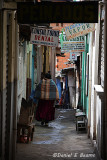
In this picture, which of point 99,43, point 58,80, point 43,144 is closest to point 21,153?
point 43,144

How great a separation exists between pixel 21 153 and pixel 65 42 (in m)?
6.23

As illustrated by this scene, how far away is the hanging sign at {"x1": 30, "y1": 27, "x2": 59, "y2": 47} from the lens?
11242mm

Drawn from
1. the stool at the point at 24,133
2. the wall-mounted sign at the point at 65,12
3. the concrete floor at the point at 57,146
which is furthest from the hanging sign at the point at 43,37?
the wall-mounted sign at the point at 65,12

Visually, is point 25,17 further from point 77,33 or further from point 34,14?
point 77,33

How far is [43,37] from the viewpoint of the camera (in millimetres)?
11289

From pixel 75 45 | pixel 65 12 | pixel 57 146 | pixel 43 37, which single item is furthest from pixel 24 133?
pixel 65 12

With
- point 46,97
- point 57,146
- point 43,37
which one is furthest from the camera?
point 46,97

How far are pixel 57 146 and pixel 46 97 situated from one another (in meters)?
3.67

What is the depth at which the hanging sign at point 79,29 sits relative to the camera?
10.3 meters

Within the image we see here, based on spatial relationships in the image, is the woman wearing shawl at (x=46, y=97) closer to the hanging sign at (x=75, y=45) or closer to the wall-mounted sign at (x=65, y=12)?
the hanging sign at (x=75, y=45)

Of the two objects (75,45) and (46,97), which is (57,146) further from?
(75,45)

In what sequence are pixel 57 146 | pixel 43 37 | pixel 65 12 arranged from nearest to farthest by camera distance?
pixel 65 12 < pixel 57 146 < pixel 43 37

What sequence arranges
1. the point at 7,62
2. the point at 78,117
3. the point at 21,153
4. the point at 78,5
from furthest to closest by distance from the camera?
the point at 78,117
the point at 21,153
the point at 7,62
the point at 78,5

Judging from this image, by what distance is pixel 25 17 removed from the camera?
22.6ft
